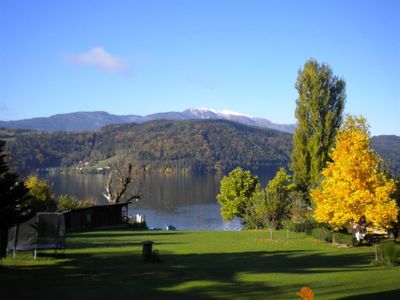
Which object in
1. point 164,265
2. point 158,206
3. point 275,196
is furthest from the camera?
point 158,206

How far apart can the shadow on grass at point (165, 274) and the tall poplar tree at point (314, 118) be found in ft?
62.8

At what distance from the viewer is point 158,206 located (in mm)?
85625

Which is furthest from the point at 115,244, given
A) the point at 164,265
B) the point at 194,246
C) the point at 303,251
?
the point at 303,251

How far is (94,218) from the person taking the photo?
38656 mm

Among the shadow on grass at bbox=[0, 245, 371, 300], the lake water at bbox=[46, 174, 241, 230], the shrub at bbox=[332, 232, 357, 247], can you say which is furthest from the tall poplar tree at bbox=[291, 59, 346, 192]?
the lake water at bbox=[46, 174, 241, 230]

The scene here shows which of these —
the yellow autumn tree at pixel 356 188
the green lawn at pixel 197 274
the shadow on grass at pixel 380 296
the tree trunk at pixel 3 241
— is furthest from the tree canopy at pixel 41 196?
the shadow on grass at pixel 380 296

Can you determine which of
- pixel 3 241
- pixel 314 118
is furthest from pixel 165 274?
pixel 314 118

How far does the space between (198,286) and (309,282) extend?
320cm

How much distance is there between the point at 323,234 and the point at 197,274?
45.2 feet

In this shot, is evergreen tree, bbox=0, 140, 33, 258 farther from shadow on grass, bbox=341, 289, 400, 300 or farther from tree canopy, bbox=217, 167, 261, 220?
tree canopy, bbox=217, 167, 261, 220

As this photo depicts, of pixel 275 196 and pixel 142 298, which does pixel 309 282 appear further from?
pixel 275 196

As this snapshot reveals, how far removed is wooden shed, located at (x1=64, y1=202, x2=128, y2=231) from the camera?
121 feet

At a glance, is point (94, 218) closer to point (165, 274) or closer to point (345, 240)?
point (345, 240)

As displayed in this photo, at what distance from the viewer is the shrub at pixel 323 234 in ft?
87.0
